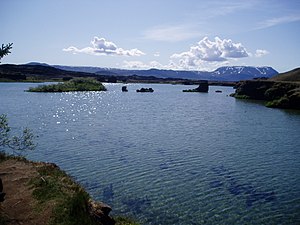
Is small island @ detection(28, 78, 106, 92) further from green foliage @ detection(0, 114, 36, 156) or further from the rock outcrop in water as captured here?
green foliage @ detection(0, 114, 36, 156)

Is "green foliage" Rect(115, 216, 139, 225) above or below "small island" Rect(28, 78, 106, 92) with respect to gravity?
below

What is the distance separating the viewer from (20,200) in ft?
61.0

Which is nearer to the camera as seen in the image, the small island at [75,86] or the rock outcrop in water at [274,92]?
the rock outcrop in water at [274,92]

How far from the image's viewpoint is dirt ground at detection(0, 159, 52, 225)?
53.7 ft

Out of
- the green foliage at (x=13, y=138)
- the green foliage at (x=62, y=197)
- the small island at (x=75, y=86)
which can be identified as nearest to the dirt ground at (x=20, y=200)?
the green foliage at (x=62, y=197)

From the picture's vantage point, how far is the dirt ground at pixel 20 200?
1636 centimetres

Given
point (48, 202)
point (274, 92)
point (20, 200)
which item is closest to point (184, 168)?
point (48, 202)

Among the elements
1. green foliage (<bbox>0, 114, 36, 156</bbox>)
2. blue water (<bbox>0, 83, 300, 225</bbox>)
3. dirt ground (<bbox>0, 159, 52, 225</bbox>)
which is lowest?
blue water (<bbox>0, 83, 300, 225</bbox>)

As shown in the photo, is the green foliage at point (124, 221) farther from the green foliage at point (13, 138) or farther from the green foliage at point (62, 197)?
the green foliage at point (13, 138)

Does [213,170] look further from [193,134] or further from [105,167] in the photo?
[193,134]

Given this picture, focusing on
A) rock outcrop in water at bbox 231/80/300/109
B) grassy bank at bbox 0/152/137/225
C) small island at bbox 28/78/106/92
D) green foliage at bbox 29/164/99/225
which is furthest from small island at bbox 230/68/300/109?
grassy bank at bbox 0/152/137/225

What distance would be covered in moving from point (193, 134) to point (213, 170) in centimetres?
1927

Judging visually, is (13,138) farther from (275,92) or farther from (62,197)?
(275,92)

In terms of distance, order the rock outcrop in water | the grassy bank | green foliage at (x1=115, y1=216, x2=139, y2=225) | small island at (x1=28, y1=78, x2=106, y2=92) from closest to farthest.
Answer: the grassy bank
green foliage at (x1=115, y1=216, x2=139, y2=225)
the rock outcrop in water
small island at (x1=28, y1=78, x2=106, y2=92)
